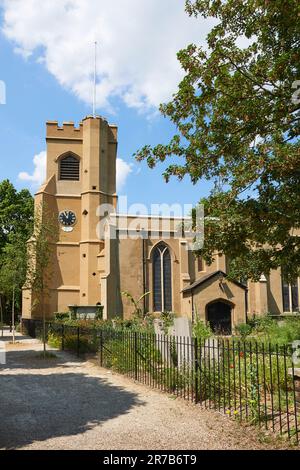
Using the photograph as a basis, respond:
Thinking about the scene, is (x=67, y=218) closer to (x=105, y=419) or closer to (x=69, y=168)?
(x=69, y=168)

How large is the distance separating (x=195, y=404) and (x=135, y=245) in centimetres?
2364

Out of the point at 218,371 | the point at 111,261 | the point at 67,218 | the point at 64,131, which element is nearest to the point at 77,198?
the point at 67,218

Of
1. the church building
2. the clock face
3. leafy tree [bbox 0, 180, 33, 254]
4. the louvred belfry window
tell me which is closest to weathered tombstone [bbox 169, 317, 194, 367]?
the church building

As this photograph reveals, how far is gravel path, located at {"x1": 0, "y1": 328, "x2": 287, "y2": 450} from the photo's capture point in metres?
6.39

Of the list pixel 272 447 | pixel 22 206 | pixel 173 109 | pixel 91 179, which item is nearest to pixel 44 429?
pixel 272 447

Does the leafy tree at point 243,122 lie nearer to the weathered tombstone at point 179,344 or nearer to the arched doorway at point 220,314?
the weathered tombstone at point 179,344

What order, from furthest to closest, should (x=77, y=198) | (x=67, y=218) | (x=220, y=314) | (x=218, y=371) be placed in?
(x=77, y=198), (x=67, y=218), (x=220, y=314), (x=218, y=371)

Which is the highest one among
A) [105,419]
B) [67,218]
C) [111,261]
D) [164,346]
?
[67,218]

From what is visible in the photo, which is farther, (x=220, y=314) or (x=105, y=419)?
(x=220, y=314)

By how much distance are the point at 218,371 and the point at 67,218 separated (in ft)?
95.5

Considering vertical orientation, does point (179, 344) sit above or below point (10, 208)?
below

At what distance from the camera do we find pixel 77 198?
3653 centimetres

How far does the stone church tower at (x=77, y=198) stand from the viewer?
34062 millimetres
